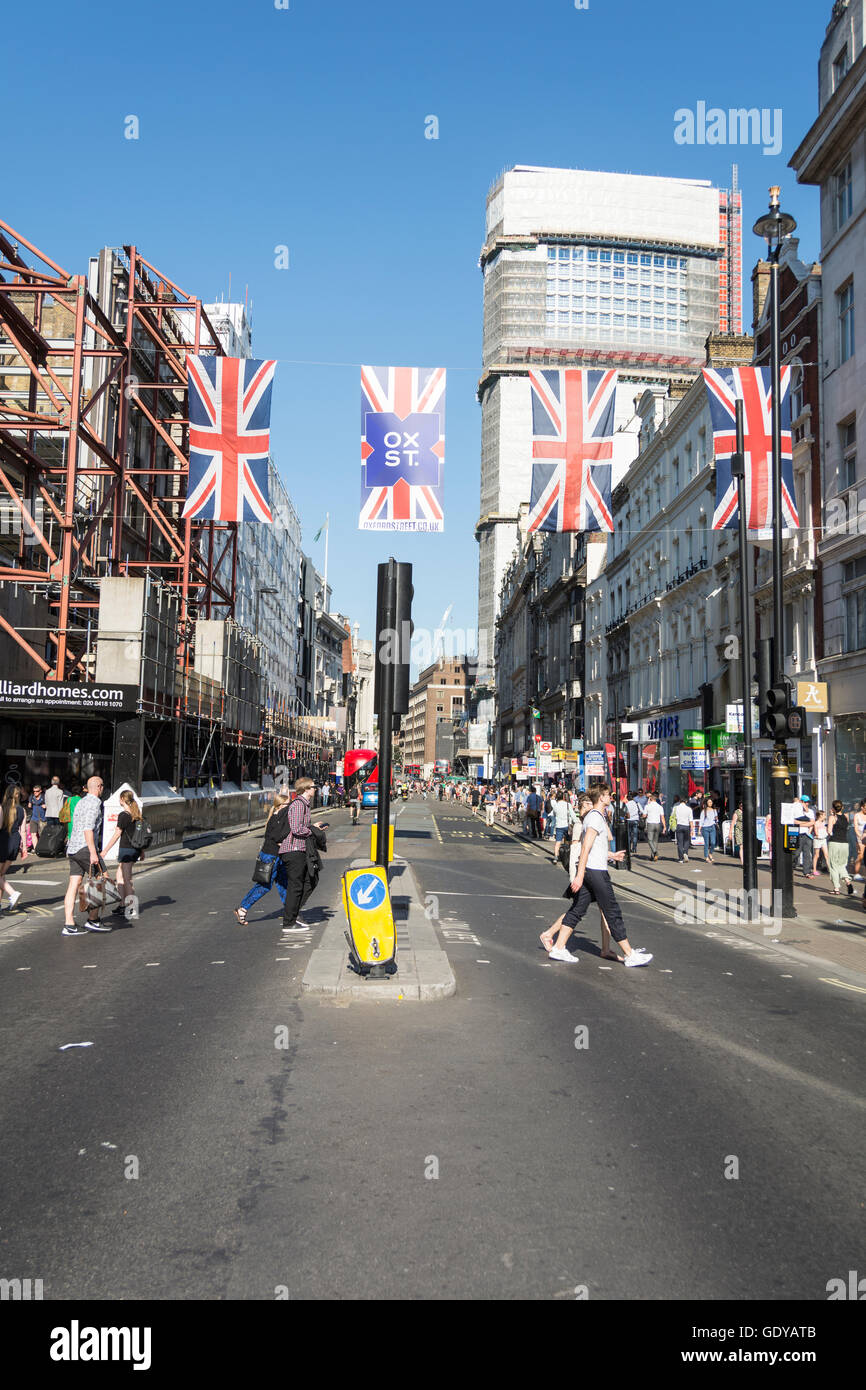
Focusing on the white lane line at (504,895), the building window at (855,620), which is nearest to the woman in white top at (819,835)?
the building window at (855,620)

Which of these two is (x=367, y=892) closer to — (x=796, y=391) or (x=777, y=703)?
(x=777, y=703)

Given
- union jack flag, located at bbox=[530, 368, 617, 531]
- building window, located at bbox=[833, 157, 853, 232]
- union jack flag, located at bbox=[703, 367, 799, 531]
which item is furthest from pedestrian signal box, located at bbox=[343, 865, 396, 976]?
building window, located at bbox=[833, 157, 853, 232]

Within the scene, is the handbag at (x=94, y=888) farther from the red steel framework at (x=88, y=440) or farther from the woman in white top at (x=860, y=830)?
the red steel framework at (x=88, y=440)

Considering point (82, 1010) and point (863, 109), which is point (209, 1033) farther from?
point (863, 109)

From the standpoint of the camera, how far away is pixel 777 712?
50.7ft

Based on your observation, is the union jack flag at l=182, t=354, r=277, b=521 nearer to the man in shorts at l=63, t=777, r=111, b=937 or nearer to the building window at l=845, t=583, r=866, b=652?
the man in shorts at l=63, t=777, r=111, b=937

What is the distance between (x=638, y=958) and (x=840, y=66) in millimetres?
26770

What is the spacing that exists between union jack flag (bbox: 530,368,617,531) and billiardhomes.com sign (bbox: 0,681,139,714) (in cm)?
1203

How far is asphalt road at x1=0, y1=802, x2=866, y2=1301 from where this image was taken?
13.3 ft

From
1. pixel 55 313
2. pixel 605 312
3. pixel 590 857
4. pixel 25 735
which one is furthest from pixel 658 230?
pixel 590 857

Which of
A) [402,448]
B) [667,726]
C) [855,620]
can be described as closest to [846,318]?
[855,620]

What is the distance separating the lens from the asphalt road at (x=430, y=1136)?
160 inches

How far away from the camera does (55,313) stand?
137 ft

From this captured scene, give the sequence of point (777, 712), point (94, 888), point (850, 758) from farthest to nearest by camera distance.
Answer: point (850, 758)
point (777, 712)
point (94, 888)
